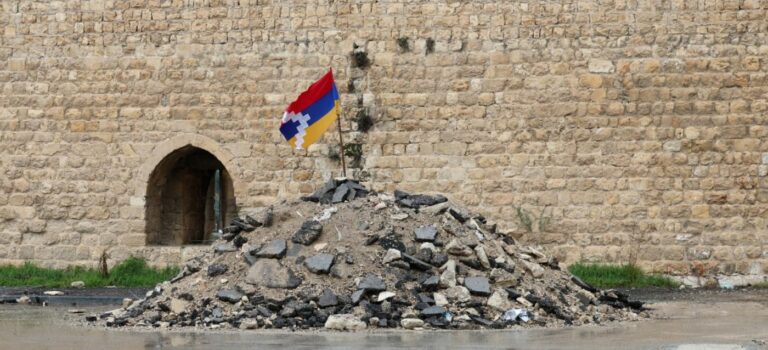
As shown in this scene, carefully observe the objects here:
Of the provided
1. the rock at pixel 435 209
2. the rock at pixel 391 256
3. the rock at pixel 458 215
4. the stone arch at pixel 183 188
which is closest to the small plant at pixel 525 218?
the rock at pixel 458 215

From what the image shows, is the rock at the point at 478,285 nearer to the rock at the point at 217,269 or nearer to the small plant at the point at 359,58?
the rock at the point at 217,269

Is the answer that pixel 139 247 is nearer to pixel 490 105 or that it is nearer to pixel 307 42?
pixel 307 42

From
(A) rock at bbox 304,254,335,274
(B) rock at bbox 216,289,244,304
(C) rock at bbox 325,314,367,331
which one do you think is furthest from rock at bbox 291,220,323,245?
(C) rock at bbox 325,314,367,331

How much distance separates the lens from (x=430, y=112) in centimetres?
1888

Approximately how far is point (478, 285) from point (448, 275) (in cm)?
30

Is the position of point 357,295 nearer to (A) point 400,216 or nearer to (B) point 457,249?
(B) point 457,249

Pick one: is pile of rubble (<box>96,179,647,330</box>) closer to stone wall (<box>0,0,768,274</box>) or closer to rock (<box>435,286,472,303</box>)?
rock (<box>435,286,472,303</box>)

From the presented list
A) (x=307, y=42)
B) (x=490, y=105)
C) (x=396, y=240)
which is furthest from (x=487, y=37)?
(x=396, y=240)

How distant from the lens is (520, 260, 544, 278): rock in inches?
577

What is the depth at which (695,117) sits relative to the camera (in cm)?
1834

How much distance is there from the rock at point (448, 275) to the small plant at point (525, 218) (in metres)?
4.61

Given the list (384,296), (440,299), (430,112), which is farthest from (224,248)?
(430,112)

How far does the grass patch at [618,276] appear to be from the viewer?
59.5 feet

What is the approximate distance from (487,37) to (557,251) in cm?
284
